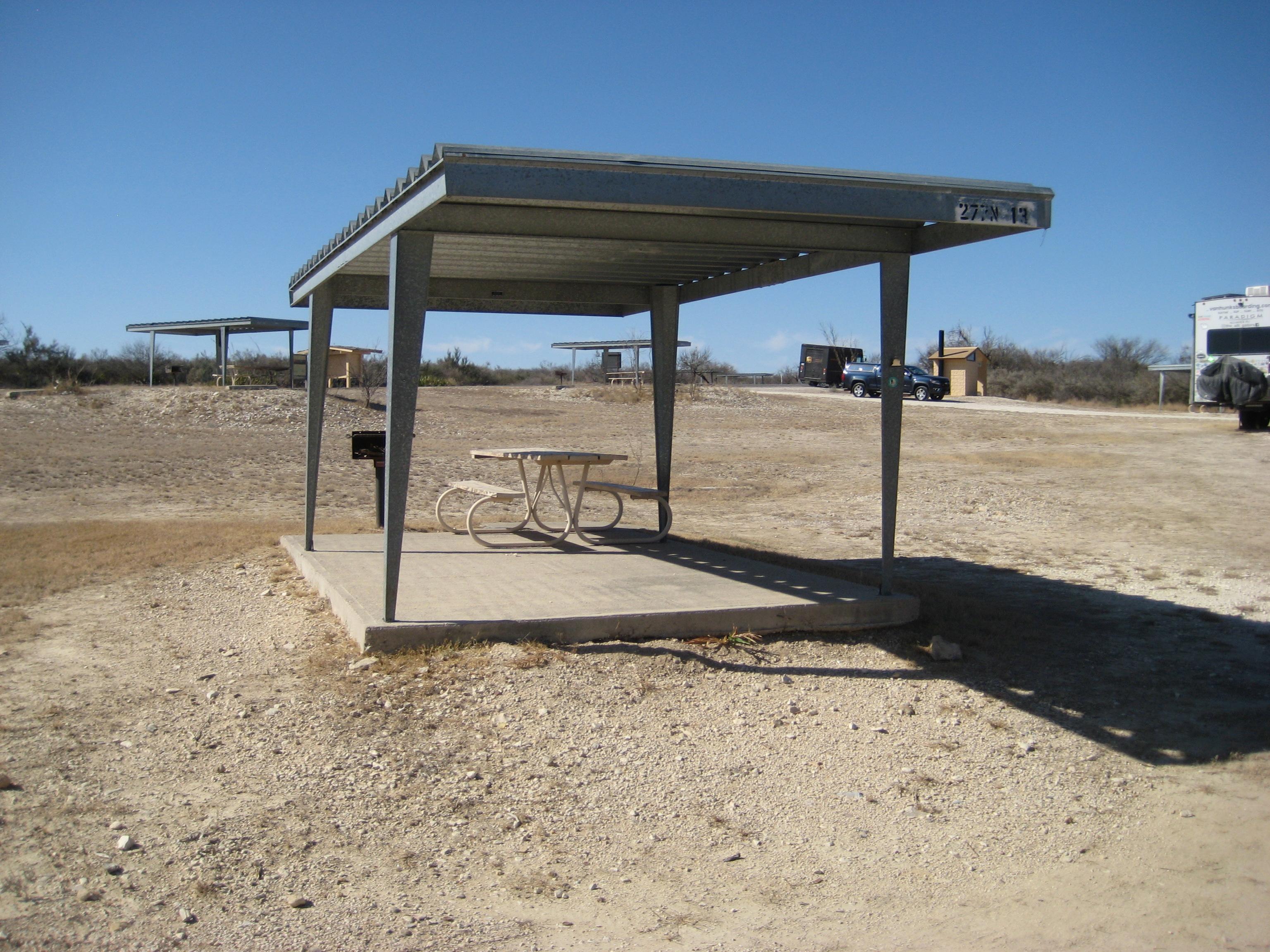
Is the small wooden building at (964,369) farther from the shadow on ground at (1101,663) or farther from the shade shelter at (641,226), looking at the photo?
the shade shelter at (641,226)

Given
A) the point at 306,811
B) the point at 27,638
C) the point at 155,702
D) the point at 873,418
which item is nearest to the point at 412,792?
the point at 306,811

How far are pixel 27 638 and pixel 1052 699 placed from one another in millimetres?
5837

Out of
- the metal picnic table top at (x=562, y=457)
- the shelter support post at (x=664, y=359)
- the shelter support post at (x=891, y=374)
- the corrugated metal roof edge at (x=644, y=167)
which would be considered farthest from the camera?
the shelter support post at (x=664, y=359)

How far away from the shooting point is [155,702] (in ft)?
16.2

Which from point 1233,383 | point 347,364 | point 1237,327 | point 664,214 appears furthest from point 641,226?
point 347,364

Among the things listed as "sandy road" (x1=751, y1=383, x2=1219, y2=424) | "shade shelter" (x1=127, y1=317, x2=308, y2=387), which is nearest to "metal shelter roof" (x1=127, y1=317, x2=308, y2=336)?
"shade shelter" (x1=127, y1=317, x2=308, y2=387)

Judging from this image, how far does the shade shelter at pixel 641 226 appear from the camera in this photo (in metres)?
4.90

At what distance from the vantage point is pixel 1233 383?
2119 cm

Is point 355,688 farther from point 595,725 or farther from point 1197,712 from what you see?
point 1197,712

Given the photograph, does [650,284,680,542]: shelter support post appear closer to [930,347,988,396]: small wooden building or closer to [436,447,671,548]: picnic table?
[436,447,671,548]: picnic table

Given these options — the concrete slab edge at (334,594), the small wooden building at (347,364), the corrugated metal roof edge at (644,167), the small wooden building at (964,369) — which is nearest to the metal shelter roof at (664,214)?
the corrugated metal roof edge at (644,167)

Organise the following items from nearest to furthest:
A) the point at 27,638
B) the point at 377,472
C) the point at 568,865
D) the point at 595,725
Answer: the point at 568,865 → the point at 595,725 → the point at 27,638 → the point at 377,472

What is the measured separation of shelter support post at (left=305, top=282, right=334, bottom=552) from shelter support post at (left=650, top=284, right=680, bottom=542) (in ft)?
9.25

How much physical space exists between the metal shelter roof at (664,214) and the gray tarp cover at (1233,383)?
1753cm
